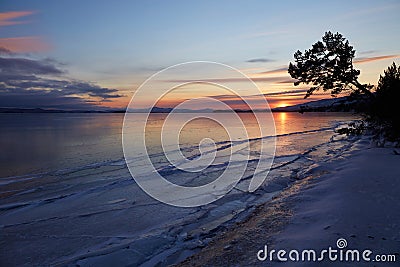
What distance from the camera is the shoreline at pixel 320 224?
4336mm

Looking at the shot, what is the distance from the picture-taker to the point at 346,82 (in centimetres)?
1513

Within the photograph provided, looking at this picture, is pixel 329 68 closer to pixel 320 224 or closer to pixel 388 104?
pixel 388 104

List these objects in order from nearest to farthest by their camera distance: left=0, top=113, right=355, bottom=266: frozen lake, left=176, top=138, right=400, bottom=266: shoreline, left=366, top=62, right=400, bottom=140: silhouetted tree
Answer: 1. left=176, top=138, right=400, bottom=266: shoreline
2. left=0, top=113, right=355, bottom=266: frozen lake
3. left=366, top=62, right=400, bottom=140: silhouetted tree

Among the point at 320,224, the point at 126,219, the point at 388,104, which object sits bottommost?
the point at 126,219

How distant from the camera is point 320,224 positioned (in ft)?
17.0

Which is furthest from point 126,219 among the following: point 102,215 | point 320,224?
point 320,224

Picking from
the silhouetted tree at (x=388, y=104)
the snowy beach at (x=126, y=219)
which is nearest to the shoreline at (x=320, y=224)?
the snowy beach at (x=126, y=219)

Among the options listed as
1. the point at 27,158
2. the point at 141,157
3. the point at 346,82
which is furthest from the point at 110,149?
the point at 346,82

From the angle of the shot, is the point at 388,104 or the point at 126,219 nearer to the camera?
the point at 126,219

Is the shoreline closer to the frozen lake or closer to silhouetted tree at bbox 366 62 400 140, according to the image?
the frozen lake

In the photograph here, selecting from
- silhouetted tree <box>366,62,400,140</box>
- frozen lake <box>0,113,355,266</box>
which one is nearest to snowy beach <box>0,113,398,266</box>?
frozen lake <box>0,113,355,266</box>

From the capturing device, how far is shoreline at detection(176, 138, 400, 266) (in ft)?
14.2

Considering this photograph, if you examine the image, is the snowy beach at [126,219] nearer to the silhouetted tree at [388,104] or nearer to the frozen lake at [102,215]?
the frozen lake at [102,215]

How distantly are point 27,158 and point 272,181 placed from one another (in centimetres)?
1527
